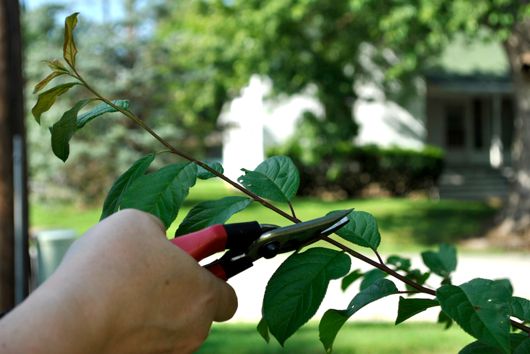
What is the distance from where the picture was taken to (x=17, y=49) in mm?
6691

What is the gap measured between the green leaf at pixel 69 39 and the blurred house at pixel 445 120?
19465 mm

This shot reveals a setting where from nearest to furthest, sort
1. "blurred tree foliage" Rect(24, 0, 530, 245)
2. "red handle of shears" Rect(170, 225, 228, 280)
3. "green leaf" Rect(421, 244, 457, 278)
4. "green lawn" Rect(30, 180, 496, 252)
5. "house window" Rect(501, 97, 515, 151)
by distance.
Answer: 1. "red handle of shears" Rect(170, 225, 228, 280)
2. "green leaf" Rect(421, 244, 457, 278)
3. "blurred tree foliage" Rect(24, 0, 530, 245)
4. "green lawn" Rect(30, 180, 496, 252)
5. "house window" Rect(501, 97, 515, 151)

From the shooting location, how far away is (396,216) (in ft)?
58.1

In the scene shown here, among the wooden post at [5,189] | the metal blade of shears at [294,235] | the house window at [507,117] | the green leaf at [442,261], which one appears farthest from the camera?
the house window at [507,117]

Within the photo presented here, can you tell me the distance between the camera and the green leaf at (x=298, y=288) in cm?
110

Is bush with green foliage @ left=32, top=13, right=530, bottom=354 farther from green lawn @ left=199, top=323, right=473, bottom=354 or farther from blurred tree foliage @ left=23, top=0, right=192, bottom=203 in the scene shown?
blurred tree foliage @ left=23, top=0, right=192, bottom=203

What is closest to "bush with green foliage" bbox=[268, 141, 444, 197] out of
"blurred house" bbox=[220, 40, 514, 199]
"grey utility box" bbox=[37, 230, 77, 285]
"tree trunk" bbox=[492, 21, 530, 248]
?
"blurred house" bbox=[220, 40, 514, 199]

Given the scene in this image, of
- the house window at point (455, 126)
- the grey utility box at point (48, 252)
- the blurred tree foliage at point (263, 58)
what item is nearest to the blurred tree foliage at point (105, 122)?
the blurred tree foliage at point (263, 58)

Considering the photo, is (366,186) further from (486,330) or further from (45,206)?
(486,330)

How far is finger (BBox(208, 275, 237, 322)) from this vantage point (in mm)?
990

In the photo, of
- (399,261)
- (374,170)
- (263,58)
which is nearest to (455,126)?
(374,170)

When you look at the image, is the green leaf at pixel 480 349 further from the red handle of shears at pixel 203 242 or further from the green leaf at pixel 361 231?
the red handle of shears at pixel 203 242

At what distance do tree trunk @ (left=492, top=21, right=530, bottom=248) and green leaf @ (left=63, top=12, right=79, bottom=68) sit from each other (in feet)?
44.8

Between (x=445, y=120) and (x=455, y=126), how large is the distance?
0.47 meters
